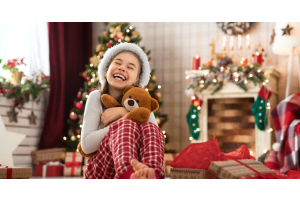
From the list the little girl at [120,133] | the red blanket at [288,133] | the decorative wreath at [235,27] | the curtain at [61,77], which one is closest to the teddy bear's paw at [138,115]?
the little girl at [120,133]

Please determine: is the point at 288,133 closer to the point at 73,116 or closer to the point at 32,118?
the point at 73,116

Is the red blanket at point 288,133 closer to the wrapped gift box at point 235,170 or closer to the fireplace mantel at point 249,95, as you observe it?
the fireplace mantel at point 249,95

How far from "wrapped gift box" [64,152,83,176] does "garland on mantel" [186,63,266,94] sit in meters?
1.33

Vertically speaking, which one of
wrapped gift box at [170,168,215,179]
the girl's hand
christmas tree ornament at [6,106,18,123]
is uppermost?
the girl's hand

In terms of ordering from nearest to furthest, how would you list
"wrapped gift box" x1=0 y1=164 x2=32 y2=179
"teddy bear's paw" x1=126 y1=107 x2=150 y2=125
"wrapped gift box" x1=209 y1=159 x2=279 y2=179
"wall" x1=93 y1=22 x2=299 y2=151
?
"wrapped gift box" x1=209 y1=159 x2=279 y2=179
"wrapped gift box" x1=0 y1=164 x2=32 y2=179
"teddy bear's paw" x1=126 y1=107 x2=150 y2=125
"wall" x1=93 y1=22 x2=299 y2=151

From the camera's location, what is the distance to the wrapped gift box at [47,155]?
11.6 feet

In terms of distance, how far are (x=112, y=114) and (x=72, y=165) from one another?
2.21m

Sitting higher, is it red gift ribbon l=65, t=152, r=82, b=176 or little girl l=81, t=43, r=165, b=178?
little girl l=81, t=43, r=165, b=178

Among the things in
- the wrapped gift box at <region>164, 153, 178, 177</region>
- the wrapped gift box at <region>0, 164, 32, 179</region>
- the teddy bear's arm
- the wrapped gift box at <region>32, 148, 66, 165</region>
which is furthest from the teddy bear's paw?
the wrapped gift box at <region>32, 148, 66, 165</region>

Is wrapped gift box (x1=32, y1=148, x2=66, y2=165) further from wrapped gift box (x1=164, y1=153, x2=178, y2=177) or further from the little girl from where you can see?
the little girl

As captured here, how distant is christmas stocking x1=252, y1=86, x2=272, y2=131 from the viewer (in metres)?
3.40

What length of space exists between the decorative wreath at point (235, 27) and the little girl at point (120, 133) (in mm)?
2555
